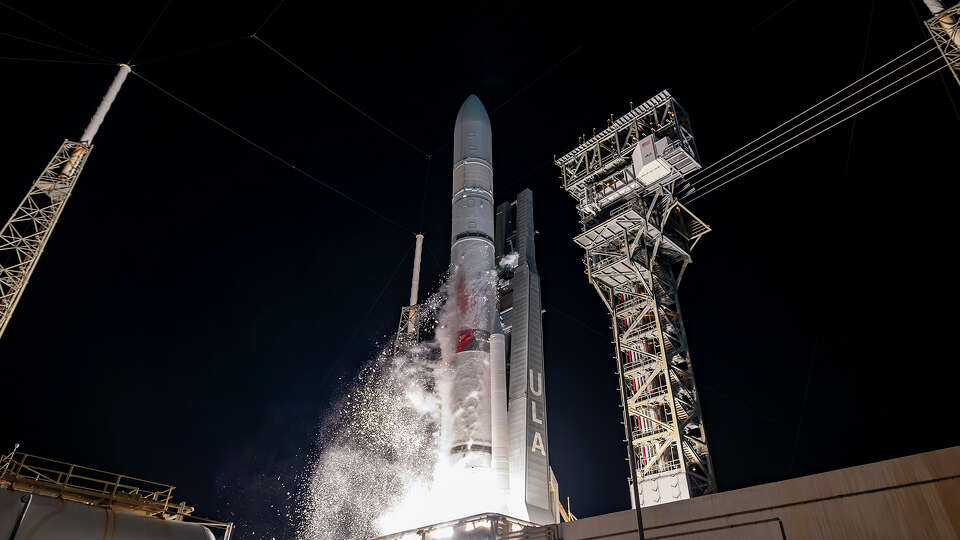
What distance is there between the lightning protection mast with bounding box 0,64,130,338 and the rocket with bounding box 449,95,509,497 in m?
16.5

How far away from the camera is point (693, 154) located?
25.3 m

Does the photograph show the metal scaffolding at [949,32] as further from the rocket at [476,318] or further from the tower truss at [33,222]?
the tower truss at [33,222]

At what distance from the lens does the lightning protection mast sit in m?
25.5

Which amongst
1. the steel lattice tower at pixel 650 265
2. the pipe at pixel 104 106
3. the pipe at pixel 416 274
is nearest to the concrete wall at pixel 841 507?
the steel lattice tower at pixel 650 265

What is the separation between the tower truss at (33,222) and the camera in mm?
25391

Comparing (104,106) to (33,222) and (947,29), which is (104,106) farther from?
(947,29)

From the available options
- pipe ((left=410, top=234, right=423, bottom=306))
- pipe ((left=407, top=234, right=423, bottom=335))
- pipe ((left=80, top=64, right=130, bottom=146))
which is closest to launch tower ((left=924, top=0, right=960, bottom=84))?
pipe ((left=407, top=234, right=423, bottom=335))

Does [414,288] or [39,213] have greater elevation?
[414,288]

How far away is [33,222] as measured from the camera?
92.4 feet

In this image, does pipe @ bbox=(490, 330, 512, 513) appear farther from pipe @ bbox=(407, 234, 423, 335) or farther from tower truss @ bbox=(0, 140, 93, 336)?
tower truss @ bbox=(0, 140, 93, 336)

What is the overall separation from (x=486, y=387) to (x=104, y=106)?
23837mm

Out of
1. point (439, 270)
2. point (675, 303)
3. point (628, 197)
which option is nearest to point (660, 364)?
point (675, 303)

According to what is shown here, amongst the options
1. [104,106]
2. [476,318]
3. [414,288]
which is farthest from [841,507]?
[104,106]

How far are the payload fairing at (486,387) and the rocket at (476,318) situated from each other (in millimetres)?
35
